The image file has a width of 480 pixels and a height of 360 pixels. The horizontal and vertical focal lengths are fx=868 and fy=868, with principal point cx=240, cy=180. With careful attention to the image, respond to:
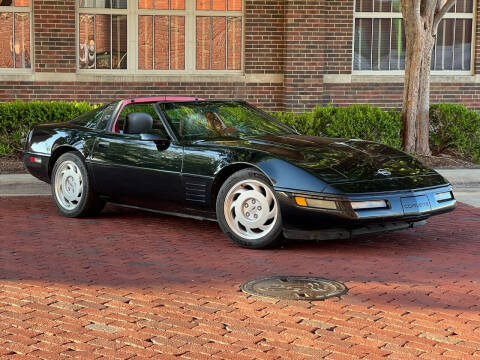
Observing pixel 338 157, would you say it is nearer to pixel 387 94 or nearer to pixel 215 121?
pixel 215 121

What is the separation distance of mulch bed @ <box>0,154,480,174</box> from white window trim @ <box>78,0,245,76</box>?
414 centimetres

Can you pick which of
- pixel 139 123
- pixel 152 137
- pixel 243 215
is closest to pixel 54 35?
pixel 139 123

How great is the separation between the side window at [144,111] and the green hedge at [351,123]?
4954 millimetres

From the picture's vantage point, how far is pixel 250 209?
Answer: 7730 mm

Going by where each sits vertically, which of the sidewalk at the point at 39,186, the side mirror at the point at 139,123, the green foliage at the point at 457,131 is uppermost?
the side mirror at the point at 139,123

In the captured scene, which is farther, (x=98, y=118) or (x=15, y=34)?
(x=15, y=34)

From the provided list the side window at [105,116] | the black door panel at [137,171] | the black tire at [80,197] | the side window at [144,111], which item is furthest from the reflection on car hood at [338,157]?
the black tire at [80,197]

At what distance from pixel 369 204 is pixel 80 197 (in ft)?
11.2

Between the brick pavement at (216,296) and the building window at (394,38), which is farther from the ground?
the building window at (394,38)

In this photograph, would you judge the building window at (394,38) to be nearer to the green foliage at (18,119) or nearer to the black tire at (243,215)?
the green foliage at (18,119)

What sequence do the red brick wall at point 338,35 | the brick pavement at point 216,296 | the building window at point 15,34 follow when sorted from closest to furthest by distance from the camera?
1. the brick pavement at point 216,296
2. the building window at point 15,34
3. the red brick wall at point 338,35

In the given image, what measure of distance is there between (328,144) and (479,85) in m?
10.9

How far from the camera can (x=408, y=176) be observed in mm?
7926

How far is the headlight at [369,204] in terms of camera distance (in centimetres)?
734
